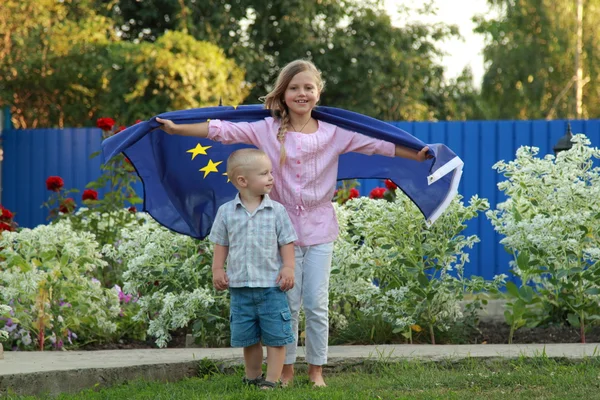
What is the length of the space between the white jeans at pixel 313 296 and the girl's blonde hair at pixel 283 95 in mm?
462

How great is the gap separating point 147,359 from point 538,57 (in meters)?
21.6

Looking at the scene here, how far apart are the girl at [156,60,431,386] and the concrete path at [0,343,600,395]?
19.7 inches

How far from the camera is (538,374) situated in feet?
14.5

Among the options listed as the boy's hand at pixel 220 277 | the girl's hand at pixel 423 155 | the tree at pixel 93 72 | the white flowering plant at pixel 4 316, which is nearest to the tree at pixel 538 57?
the tree at pixel 93 72

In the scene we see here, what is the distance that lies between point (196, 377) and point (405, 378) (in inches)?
43.0

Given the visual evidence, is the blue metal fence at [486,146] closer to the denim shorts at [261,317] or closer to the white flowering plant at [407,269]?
the white flowering plant at [407,269]

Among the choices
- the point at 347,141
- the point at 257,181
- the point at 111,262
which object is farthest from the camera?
the point at 111,262

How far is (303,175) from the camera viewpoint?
438 centimetres

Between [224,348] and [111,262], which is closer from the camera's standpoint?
[224,348]

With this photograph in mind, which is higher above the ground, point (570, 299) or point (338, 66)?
point (338, 66)

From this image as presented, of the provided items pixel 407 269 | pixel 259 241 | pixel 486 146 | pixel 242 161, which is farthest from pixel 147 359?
pixel 486 146

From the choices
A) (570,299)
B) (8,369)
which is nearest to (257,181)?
(8,369)

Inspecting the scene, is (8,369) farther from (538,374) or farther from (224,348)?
(538,374)

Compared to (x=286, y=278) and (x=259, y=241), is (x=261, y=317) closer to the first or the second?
(x=286, y=278)
